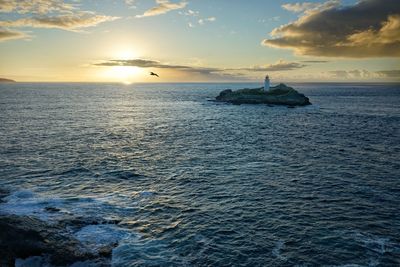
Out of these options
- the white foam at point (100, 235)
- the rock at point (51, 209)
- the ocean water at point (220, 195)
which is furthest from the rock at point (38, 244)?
the rock at point (51, 209)

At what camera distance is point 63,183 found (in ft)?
107

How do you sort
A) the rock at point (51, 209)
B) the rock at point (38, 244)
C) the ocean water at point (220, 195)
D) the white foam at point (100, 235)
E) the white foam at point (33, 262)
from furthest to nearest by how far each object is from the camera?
the rock at point (51, 209) → the white foam at point (100, 235) → the ocean water at point (220, 195) → the rock at point (38, 244) → the white foam at point (33, 262)

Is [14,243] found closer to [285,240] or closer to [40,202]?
[40,202]

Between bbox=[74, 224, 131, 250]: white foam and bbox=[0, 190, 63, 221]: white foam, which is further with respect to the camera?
bbox=[0, 190, 63, 221]: white foam

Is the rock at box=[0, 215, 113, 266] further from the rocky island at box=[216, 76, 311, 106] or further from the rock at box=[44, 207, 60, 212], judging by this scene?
the rocky island at box=[216, 76, 311, 106]

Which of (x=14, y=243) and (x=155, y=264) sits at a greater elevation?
(x=14, y=243)

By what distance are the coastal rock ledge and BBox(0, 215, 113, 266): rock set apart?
11578 cm

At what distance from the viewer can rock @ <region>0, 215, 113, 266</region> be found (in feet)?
59.8

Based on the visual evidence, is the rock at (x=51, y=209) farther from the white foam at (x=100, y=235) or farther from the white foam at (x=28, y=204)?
the white foam at (x=100, y=235)

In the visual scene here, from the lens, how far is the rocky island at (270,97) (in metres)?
126

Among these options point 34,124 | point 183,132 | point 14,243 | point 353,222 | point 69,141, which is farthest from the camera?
point 34,124

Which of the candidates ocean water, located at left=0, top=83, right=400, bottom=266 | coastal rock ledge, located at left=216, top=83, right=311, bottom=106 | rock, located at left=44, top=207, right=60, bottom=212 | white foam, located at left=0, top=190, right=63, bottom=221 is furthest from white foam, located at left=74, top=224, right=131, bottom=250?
coastal rock ledge, located at left=216, top=83, right=311, bottom=106

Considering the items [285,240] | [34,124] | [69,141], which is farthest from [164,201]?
[34,124]

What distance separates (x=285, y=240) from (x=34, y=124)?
66.8 m
